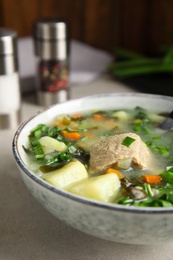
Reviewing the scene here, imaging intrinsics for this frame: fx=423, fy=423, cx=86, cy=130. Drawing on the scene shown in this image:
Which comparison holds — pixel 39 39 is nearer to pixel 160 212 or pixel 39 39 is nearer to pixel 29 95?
pixel 29 95

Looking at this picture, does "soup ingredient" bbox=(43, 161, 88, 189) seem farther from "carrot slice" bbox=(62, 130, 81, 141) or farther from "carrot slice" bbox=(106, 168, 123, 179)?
"carrot slice" bbox=(62, 130, 81, 141)

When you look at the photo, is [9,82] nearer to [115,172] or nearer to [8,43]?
[8,43]

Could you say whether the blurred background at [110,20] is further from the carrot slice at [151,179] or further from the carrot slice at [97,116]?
the carrot slice at [151,179]

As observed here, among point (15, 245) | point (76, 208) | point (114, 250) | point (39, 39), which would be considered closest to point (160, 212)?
point (76, 208)

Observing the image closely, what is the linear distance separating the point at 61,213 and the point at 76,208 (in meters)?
0.09

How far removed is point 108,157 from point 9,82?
1023 millimetres

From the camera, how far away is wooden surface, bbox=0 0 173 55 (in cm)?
309

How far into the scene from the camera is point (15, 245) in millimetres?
1317

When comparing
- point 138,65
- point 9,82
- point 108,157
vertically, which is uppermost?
point 108,157

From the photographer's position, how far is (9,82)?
7.16 feet

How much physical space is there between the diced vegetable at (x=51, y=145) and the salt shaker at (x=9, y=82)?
28.9 inches

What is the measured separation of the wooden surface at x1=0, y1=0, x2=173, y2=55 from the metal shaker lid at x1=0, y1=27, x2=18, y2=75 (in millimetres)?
1144

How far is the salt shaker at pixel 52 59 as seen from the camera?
7.77ft

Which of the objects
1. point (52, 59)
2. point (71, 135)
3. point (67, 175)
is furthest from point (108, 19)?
point (67, 175)
